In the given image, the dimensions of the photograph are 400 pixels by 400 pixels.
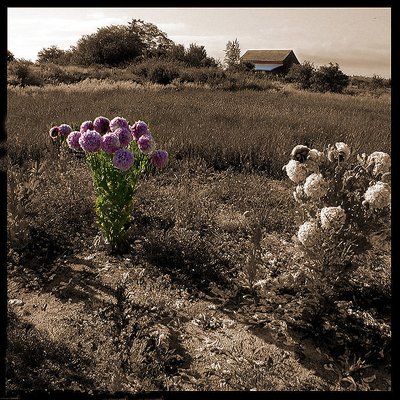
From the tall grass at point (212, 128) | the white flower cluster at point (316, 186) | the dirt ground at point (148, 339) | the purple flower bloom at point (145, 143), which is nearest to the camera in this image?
the dirt ground at point (148, 339)

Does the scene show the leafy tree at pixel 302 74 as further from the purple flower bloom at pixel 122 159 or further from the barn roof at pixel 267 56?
the purple flower bloom at pixel 122 159

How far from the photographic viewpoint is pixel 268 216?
13.7 feet

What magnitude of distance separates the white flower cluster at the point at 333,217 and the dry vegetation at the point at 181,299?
49cm

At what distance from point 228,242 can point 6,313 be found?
2024 millimetres

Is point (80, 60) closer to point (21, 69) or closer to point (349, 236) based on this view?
point (21, 69)

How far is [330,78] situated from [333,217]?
2571cm

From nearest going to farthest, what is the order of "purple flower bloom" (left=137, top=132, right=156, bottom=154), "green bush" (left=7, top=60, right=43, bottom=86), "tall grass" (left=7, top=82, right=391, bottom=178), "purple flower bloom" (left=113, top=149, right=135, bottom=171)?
1. "purple flower bloom" (left=113, top=149, right=135, bottom=171)
2. "purple flower bloom" (left=137, top=132, right=156, bottom=154)
3. "tall grass" (left=7, top=82, right=391, bottom=178)
4. "green bush" (left=7, top=60, right=43, bottom=86)

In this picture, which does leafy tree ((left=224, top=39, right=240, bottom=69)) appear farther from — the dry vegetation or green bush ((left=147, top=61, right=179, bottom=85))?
the dry vegetation

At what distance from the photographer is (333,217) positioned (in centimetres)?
238

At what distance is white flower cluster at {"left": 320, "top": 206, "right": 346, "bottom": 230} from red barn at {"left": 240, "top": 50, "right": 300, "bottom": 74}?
38.4m

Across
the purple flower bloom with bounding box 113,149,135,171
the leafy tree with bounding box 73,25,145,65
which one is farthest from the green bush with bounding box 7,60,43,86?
the purple flower bloom with bounding box 113,149,135,171

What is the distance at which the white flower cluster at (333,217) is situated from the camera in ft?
7.77

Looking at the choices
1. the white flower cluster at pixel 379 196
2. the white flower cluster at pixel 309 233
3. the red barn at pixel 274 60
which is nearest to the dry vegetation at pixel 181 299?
the white flower cluster at pixel 309 233

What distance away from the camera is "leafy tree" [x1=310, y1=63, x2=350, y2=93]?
24797mm
